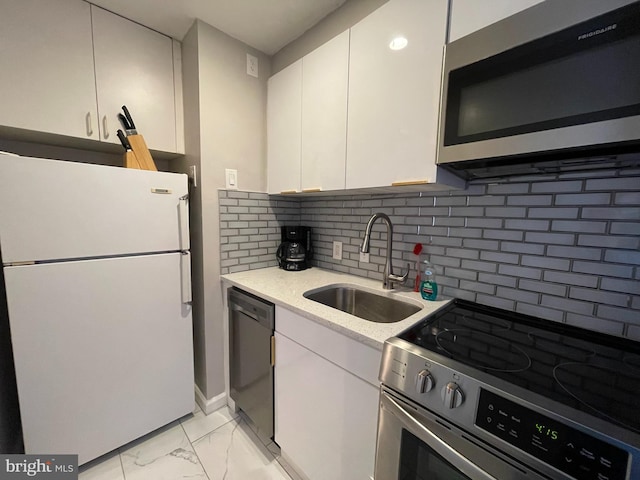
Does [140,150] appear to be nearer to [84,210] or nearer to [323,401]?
[84,210]

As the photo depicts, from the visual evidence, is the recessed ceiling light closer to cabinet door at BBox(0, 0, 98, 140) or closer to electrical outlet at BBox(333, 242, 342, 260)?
electrical outlet at BBox(333, 242, 342, 260)

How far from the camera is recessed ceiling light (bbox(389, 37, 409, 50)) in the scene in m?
1.00

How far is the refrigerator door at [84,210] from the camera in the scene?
1023mm

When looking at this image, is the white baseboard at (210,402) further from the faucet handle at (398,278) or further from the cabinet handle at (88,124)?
the cabinet handle at (88,124)

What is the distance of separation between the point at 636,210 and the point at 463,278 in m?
0.59

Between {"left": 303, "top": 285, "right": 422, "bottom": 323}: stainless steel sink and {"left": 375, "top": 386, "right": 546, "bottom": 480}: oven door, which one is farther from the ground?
{"left": 303, "top": 285, "right": 422, "bottom": 323}: stainless steel sink

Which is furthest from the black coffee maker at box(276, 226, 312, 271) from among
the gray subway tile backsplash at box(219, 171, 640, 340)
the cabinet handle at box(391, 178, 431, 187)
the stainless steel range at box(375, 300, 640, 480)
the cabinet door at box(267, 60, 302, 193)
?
the stainless steel range at box(375, 300, 640, 480)

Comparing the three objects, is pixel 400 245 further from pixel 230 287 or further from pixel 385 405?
pixel 230 287

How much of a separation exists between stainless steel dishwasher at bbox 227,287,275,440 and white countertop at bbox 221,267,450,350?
8 cm

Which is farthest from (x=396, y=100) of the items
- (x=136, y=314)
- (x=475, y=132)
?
(x=136, y=314)

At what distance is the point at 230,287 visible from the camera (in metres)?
1.62

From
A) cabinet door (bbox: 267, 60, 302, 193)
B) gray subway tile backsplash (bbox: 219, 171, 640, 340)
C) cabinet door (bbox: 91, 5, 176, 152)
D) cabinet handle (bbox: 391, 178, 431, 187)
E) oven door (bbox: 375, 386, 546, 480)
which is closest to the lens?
oven door (bbox: 375, 386, 546, 480)

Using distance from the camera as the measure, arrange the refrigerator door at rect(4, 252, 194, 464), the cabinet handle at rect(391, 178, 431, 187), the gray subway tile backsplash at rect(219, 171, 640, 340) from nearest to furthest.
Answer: the gray subway tile backsplash at rect(219, 171, 640, 340)
the cabinet handle at rect(391, 178, 431, 187)
the refrigerator door at rect(4, 252, 194, 464)

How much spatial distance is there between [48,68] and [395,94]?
1669 mm
